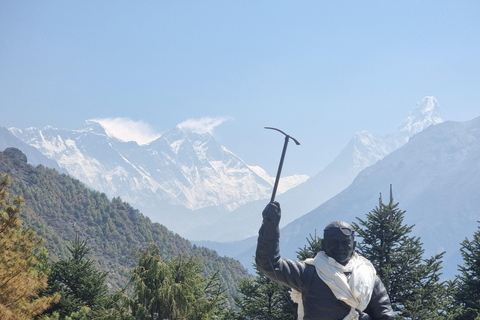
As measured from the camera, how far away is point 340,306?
292 inches

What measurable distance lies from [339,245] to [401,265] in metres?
16.8

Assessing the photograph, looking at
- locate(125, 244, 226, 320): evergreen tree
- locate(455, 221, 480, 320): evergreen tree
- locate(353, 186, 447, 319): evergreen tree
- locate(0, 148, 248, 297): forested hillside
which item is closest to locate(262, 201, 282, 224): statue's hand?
locate(353, 186, 447, 319): evergreen tree

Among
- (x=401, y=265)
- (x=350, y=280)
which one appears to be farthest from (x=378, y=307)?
(x=401, y=265)

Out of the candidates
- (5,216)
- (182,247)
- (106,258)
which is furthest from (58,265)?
(182,247)

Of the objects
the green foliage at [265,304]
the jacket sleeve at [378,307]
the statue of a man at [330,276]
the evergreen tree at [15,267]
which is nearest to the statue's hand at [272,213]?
the statue of a man at [330,276]

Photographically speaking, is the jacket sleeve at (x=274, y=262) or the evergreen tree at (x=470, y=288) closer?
the jacket sleeve at (x=274, y=262)

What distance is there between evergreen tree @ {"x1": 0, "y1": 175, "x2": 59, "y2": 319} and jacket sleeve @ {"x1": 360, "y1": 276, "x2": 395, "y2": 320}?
43.8 ft

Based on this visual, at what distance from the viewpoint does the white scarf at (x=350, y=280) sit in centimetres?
736

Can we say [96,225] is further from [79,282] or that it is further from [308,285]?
[308,285]

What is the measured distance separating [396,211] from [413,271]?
2906 millimetres

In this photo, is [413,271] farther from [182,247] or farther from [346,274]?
[182,247]

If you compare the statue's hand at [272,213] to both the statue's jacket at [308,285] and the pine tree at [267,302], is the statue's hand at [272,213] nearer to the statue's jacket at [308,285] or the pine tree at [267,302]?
the statue's jacket at [308,285]

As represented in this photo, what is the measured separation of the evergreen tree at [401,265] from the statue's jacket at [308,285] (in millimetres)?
14298

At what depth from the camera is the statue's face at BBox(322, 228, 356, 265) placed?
24.9 feet
